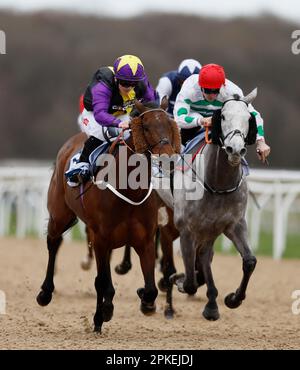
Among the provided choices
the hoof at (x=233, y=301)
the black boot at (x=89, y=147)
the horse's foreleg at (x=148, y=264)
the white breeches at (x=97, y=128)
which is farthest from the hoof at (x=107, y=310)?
the white breeches at (x=97, y=128)

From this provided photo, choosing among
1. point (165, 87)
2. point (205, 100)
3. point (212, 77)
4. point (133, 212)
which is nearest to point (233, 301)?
point (133, 212)

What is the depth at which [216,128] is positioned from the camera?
7.76 metres

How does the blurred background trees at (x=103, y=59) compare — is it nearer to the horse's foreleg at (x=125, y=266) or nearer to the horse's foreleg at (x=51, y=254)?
the horse's foreleg at (x=125, y=266)

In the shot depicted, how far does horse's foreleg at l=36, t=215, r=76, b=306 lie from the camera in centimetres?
898

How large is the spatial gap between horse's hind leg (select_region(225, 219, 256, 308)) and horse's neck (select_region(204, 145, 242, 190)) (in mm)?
383

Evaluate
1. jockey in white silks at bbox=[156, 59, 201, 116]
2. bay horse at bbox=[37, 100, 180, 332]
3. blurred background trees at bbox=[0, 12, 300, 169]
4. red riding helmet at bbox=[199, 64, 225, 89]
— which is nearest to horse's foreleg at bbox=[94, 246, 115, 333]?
bay horse at bbox=[37, 100, 180, 332]

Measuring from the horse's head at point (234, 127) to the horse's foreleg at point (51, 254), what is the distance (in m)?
1.94

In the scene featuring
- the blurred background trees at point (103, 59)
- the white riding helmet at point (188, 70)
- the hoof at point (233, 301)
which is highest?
the blurred background trees at point (103, 59)

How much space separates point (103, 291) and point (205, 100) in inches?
69.9

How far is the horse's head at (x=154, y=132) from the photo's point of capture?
7.16 meters

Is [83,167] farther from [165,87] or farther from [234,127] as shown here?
[165,87]

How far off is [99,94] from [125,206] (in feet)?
2.91
